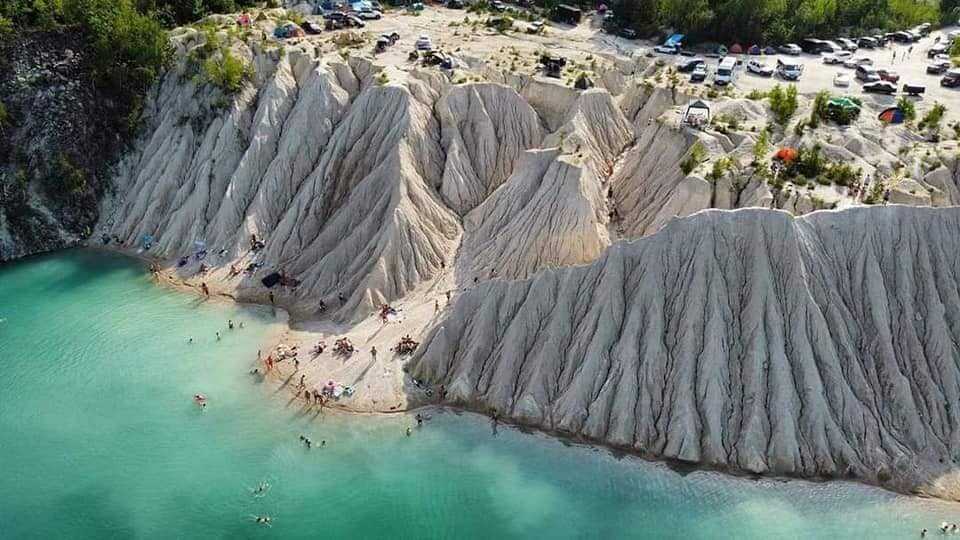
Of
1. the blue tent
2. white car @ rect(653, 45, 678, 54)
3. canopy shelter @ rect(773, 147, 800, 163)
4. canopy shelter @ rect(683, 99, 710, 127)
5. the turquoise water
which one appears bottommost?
the turquoise water

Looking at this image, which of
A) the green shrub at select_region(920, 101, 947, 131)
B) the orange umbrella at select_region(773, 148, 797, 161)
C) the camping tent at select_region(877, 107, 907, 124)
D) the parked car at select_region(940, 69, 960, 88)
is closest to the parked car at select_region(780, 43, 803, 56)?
the parked car at select_region(940, 69, 960, 88)

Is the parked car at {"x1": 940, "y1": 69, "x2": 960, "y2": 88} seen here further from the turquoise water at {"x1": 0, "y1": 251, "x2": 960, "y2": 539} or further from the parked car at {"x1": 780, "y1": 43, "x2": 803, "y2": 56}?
the turquoise water at {"x1": 0, "y1": 251, "x2": 960, "y2": 539}

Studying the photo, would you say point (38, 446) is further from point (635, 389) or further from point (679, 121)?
point (679, 121)

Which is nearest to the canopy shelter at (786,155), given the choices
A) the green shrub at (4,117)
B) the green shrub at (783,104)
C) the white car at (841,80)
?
the green shrub at (783,104)

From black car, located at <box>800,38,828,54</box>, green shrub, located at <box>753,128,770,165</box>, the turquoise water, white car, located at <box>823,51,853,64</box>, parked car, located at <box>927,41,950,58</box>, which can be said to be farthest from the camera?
black car, located at <box>800,38,828,54</box>

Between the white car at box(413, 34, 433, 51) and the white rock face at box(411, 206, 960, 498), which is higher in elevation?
the white car at box(413, 34, 433, 51)

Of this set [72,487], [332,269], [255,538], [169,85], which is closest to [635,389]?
[255,538]

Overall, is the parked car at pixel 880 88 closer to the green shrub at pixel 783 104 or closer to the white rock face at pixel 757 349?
the green shrub at pixel 783 104

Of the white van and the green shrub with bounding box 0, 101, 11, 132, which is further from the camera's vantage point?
the green shrub with bounding box 0, 101, 11, 132
